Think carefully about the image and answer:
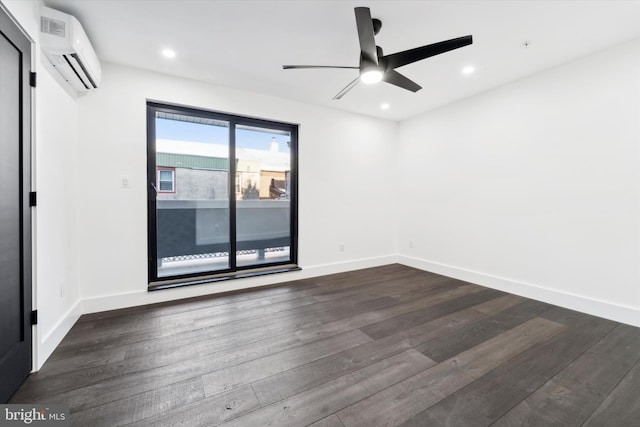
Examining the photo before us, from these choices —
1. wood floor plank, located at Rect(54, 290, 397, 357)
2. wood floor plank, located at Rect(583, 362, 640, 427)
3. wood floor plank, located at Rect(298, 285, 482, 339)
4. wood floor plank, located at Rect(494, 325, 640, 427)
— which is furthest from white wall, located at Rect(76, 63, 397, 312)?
wood floor plank, located at Rect(583, 362, 640, 427)

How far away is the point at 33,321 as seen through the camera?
168 centimetres

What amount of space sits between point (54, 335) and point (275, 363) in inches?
68.5

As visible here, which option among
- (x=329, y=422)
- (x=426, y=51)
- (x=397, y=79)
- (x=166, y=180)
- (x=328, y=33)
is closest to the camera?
(x=329, y=422)

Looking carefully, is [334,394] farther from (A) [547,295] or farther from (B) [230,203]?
(A) [547,295]

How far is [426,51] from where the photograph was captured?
1902mm

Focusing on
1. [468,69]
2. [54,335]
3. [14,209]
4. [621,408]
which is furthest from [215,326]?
[468,69]

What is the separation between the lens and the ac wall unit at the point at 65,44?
1.80 metres

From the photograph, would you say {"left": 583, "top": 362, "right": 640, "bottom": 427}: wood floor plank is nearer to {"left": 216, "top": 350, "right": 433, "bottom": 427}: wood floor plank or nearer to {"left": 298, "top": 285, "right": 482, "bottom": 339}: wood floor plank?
{"left": 216, "top": 350, "right": 433, "bottom": 427}: wood floor plank

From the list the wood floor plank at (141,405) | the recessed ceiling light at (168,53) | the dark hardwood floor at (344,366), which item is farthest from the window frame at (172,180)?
the wood floor plank at (141,405)

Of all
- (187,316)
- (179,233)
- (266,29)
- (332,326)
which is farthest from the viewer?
(179,233)

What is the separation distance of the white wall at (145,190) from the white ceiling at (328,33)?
0.97 feet

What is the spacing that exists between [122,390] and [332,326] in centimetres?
155

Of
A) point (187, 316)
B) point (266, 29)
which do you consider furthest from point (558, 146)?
point (187, 316)

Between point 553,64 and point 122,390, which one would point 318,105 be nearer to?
point 553,64
